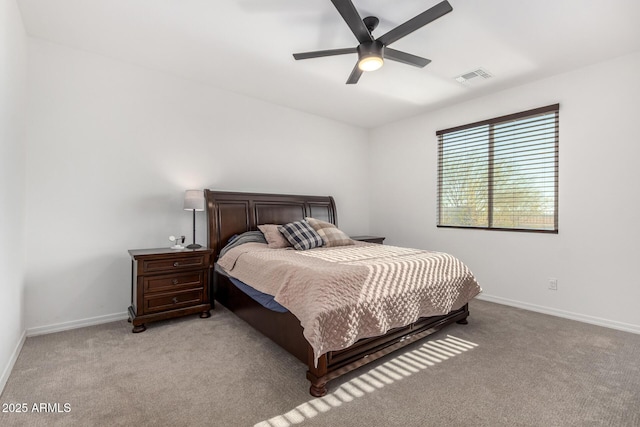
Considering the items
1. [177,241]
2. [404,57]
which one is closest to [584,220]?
[404,57]

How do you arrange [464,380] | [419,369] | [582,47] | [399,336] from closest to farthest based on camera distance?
1. [464,380]
2. [419,369]
3. [399,336]
4. [582,47]

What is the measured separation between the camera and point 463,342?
2.63 m

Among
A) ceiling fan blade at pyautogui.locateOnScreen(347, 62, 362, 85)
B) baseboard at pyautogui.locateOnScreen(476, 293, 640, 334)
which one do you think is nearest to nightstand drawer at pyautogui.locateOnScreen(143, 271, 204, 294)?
ceiling fan blade at pyautogui.locateOnScreen(347, 62, 362, 85)

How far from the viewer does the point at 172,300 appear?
2990mm

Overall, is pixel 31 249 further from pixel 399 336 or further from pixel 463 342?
pixel 463 342

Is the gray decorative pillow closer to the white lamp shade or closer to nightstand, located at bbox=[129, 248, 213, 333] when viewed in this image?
nightstand, located at bbox=[129, 248, 213, 333]

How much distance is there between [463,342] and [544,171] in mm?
2284

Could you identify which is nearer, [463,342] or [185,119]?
[463,342]

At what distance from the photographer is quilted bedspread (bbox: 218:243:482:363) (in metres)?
1.93

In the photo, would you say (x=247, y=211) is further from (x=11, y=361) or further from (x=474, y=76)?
(x=474, y=76)

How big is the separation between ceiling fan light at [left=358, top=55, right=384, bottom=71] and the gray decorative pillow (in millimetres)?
1955

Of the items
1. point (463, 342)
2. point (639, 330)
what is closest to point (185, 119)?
point (463, 342)

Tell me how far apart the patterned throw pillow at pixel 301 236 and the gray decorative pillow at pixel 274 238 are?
0.05 m

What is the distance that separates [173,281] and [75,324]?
38.7 inches
